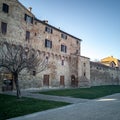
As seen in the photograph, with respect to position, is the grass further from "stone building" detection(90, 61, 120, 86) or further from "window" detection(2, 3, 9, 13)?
"stone building" detection(90, 61, 120, 86)

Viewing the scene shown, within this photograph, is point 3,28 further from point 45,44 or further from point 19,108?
point 19,108

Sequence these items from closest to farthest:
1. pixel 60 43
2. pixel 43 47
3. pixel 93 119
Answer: pixel 93 119 → pixel 43 47 → pixel 60 43

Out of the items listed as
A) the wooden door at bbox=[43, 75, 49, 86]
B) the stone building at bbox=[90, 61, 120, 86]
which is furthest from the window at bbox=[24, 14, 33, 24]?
the stone building at bbox=[90, 61, 120, 86]

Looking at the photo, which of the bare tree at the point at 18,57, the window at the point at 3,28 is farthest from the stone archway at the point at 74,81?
the window at the point at 3,28

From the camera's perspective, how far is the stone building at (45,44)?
2297 cm

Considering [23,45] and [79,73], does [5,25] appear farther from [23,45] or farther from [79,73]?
[79,73]

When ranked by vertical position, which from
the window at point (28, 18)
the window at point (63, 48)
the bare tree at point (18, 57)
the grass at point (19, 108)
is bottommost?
the grass at point (19, 108)

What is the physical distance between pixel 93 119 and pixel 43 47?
2119 cm

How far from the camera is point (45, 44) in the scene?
1148 inches

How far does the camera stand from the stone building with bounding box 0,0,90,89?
2297cm

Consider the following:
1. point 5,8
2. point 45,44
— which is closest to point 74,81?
point 45,44

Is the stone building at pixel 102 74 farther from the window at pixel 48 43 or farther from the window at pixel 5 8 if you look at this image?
the window at pixel 5 8

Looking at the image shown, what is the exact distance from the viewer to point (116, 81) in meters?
56.6

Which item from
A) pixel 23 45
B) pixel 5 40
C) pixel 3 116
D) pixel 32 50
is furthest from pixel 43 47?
pixel 3 116
